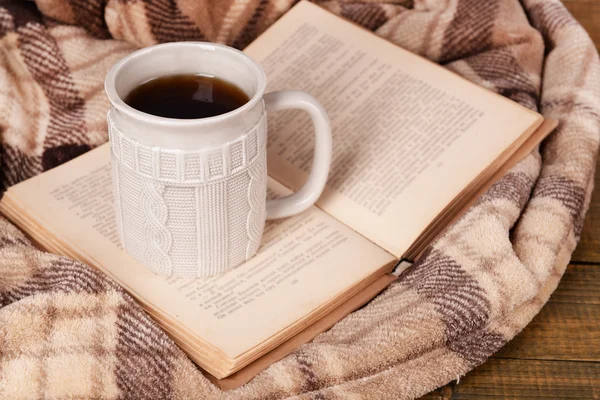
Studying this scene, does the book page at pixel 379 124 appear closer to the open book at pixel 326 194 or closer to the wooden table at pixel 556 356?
the open book at pixel 326 194

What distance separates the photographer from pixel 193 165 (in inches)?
23.5

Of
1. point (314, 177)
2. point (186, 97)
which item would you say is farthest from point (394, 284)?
point (186, 97)

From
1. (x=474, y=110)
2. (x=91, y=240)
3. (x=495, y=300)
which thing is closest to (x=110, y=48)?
(x=91, y=240)

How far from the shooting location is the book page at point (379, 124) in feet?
2.46

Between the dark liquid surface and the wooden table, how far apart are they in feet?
0.91

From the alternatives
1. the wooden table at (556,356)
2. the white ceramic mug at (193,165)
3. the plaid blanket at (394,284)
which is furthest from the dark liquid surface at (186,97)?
the wooden table at (556,356)

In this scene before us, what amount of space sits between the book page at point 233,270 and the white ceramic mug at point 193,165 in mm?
19

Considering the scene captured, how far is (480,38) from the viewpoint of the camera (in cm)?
90

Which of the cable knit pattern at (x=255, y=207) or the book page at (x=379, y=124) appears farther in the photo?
the book page at (x=379, y=124)

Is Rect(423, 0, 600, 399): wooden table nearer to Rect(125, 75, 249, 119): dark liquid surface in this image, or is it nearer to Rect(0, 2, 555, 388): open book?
Rect(0, 2, 555, 388): open book

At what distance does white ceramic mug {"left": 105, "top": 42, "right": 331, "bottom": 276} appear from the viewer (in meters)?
0.59

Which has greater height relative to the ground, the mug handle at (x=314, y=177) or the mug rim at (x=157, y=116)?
the mug rim at (x=157, y=116)

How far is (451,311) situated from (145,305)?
244 millimetres

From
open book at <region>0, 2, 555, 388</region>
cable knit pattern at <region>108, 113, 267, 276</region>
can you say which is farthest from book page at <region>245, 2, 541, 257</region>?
cable knit pattern at <region>108, 113, 267, 276</region>
